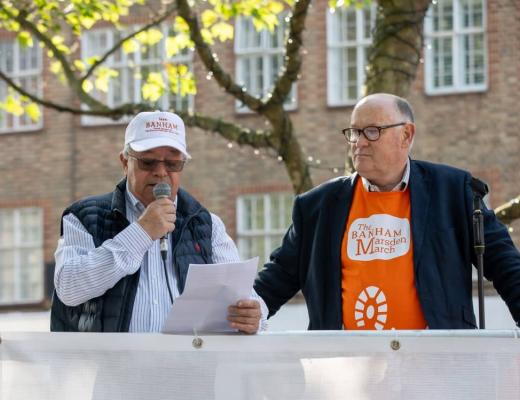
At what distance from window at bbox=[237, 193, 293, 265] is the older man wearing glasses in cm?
1914

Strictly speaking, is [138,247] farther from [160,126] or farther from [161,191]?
[160,126]

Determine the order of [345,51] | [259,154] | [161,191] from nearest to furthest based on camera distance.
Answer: [161,191] → [259,154] → [345,51]

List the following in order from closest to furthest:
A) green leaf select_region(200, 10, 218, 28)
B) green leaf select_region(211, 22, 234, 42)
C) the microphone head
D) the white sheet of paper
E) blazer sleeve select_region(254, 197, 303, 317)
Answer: the white sheet of paper
the microphone head
blazer sleeve select_region(254, 197, 303, 317)
green leaf select_region(211, 22, 234, 42)
green leaf select_region(200, 10, 218, 28)

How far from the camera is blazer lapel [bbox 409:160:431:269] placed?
6410mm

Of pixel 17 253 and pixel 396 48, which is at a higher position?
pixel 396 48

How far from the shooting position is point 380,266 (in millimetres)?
6438

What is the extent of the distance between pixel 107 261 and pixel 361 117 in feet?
4.97

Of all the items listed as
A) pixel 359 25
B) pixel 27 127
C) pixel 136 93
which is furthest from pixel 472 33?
pixel 27 127

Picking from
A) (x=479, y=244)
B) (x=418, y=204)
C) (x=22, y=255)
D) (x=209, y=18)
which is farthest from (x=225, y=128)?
(x=22, y=255)

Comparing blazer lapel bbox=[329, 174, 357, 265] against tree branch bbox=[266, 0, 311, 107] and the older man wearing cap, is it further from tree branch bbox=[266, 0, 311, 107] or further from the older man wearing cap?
tree branch bbox=[266, 0, 311, 107]

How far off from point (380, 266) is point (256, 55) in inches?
799

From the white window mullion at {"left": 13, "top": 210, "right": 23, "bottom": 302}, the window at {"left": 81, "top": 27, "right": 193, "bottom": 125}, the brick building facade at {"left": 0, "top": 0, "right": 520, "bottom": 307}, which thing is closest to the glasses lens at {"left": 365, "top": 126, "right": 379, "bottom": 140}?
the brick building facade at {"left": 0, "top": 0, "right": 520, "bottom": 307}

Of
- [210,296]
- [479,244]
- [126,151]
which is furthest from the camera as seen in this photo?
[479,244]

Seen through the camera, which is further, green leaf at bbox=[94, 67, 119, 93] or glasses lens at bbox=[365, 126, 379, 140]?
green leaf at bbox=[94, 67, 119, 93]
